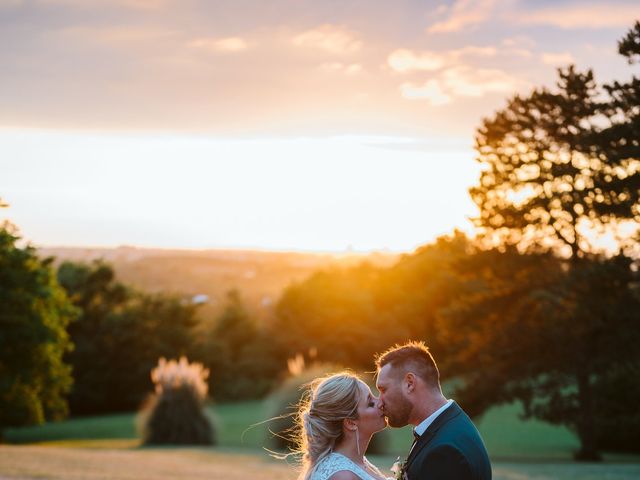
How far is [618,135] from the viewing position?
23266mm

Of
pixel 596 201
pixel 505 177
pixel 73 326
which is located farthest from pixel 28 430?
pixel 596 201

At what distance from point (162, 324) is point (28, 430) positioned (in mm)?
11381

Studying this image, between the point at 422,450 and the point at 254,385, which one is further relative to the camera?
the point at 254,385

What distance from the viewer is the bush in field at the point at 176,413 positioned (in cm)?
3030

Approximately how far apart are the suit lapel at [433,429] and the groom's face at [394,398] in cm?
16

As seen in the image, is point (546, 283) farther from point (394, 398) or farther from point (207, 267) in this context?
point (207, 267)

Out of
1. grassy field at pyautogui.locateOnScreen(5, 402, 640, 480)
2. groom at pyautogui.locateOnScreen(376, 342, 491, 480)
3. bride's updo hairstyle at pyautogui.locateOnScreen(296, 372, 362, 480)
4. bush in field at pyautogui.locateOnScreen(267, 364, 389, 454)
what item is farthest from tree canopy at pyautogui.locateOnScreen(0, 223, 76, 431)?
groom at pyautogui.locateOnScreen(376, 342, 491, 480)

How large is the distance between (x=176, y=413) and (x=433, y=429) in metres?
26.5

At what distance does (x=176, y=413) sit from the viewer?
30.4m

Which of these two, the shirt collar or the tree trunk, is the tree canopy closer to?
the tree trunk

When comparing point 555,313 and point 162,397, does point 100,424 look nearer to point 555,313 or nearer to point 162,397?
point 162,397

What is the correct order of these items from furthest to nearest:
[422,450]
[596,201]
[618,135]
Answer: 1. [596,201]
2. [618,135]
3. [422,450]

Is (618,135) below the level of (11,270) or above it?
above

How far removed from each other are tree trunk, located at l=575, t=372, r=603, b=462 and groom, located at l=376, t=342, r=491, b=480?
26847mm
